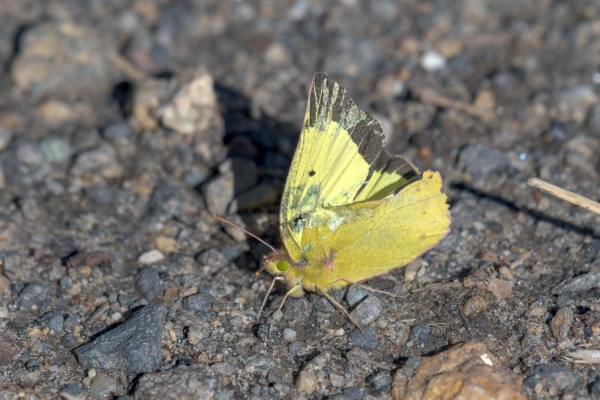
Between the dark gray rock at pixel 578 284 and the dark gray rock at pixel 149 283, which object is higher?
the dark gray rock at pixel 149 283

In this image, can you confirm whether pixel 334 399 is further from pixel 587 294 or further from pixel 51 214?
pixel 51 214

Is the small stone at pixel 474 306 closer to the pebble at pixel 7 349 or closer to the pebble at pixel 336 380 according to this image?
the pebble at pixel 336 380

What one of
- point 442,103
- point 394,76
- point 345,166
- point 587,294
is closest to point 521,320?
point 587,294

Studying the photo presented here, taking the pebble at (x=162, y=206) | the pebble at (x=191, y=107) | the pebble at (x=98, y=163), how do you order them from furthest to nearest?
the pebble at (x=191, y=107) < the pebble at (x=98, y=163) < the pebble at (x=162, y=206)

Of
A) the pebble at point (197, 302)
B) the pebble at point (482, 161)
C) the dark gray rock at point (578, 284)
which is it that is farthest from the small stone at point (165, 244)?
the dark gray rock at point (578, 284)

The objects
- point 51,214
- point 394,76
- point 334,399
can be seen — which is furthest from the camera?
point 394,76

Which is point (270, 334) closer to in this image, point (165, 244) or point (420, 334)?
point (420, 334)

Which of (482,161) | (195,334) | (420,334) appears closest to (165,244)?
(195,334)
